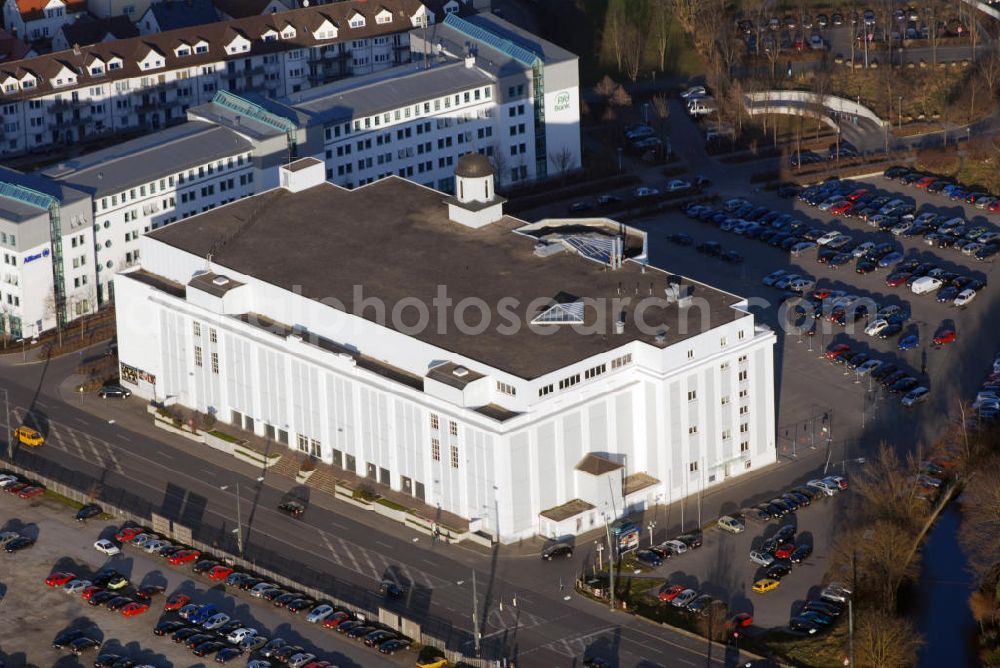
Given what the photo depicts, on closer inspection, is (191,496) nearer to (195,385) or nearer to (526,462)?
(195,385)

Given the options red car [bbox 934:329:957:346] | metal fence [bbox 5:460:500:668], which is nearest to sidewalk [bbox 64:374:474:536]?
metal fence [bbox 5:460:500:668]

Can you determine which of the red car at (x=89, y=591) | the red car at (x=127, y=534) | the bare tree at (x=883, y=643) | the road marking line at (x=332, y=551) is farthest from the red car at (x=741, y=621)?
the red car at (x=127, y=534)

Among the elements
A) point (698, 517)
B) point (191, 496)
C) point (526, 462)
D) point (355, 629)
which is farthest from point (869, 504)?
point (191, 496)

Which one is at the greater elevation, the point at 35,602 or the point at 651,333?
the point at 651,333

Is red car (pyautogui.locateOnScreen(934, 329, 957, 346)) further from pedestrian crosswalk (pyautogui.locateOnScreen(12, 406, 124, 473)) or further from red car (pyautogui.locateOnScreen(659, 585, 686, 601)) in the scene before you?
pedestrian crosswalk (pyautogui.locateOnScreen(12, 406, 124, 473))

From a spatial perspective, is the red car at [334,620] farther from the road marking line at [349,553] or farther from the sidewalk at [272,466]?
the sidewalk at [272,466]

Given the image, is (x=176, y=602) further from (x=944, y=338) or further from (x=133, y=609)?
(x=944, y=338)
